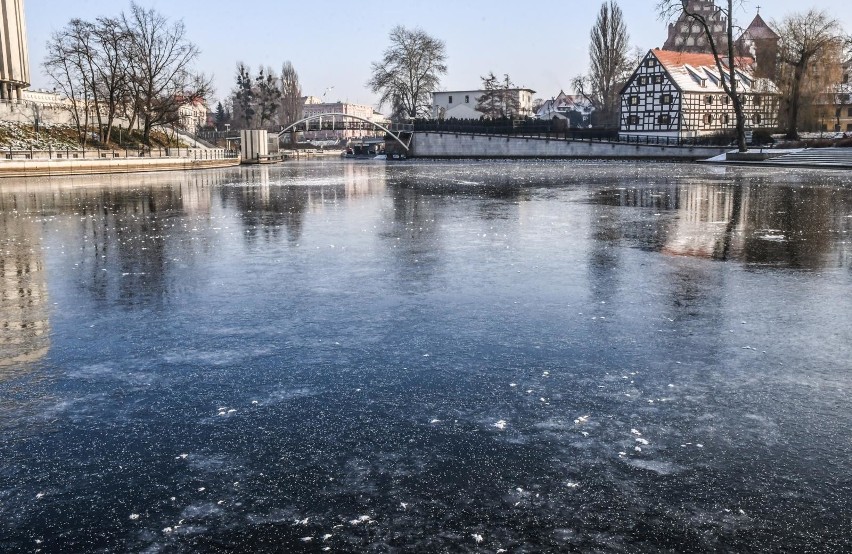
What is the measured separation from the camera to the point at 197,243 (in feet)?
42.1

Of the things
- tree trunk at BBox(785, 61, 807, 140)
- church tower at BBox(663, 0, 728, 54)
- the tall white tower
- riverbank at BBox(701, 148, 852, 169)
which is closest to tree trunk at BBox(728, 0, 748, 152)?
riverbank at BBox(701, 148, 852, 169)

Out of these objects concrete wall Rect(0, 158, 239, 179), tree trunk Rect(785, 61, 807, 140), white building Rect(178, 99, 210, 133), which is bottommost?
concrete wall Rect(0, 158, 239, 179)

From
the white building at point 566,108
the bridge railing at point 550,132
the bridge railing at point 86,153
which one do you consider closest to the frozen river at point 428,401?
the bridge railing at point 86,153

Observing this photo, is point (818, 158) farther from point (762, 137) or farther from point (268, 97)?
point (268, 97)

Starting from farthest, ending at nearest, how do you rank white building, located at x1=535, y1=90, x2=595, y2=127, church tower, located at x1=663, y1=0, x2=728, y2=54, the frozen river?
Answer: white building, located at x1=535, y1=90, x2=595, y2=127 → church tower, located at x1=663, y1=0, x2=728, y2=54 → the frozen river

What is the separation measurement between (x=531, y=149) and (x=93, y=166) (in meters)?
46.9

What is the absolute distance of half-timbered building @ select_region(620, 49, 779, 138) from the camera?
71812mm

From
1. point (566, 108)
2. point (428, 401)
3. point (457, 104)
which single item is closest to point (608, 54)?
point (457, 104)

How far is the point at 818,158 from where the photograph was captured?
44219mm

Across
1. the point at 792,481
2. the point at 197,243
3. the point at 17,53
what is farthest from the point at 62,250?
the point at 17,53

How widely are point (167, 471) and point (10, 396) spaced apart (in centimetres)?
199

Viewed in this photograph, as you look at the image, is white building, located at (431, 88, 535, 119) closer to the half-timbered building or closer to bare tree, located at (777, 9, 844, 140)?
the half-timbered building

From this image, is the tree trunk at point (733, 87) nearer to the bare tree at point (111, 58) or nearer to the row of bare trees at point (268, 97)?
the bare tree at point (111, 58)

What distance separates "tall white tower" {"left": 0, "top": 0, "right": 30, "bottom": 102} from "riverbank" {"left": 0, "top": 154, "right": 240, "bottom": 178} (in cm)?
1480
